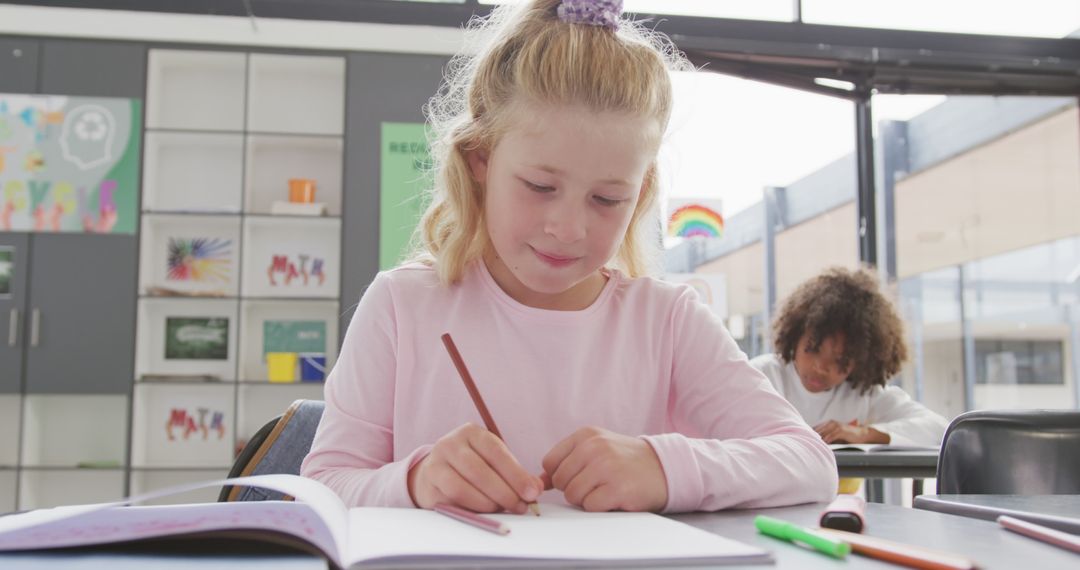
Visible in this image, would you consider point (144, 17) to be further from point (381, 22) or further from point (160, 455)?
point (160, 455)

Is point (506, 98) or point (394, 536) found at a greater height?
point (506, 98)

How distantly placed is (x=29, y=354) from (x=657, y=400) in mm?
3778

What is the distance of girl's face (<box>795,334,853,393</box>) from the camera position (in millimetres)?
2676

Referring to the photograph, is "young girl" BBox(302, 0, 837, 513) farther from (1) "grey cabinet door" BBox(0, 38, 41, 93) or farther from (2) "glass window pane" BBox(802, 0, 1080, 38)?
(1) "grey cabinet door" BBox(0, 38, 41, 93)

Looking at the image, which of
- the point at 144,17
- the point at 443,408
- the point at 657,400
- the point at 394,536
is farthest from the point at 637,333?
the point at 144,17

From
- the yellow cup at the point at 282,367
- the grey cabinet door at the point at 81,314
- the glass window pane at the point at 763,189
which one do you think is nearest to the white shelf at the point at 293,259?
the yellow cup at the point at 282,367

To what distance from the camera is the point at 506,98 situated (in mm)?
1086

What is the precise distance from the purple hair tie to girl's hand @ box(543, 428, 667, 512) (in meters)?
0.53

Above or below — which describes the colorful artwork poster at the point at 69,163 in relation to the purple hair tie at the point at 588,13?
above

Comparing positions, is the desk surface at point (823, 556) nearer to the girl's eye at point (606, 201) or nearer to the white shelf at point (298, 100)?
the girl's eye at point (606, 201)

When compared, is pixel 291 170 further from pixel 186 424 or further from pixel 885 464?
pixel 885 464

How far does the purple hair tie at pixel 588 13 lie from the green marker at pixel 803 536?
0.66 metres

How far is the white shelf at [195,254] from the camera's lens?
4.29 metres

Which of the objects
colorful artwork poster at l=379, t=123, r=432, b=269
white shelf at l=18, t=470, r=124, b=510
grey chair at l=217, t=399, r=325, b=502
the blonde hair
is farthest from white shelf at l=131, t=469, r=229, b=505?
the blonde hair
